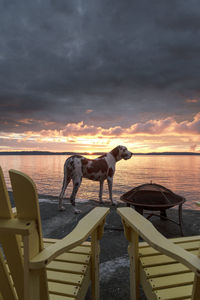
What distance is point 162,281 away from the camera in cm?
158

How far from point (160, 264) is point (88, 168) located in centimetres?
423

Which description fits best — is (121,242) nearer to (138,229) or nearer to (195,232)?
(195,232)

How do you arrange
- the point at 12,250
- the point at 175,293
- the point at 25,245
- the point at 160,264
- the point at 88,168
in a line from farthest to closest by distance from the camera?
the point at 88,168
the point at 160,264
the point at 175,293
the point at 12,250
the point at 25,245

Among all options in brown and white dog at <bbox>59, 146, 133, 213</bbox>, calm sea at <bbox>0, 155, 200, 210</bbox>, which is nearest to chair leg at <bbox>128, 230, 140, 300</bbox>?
brown and white dog at <bbox>59, 146, 133, 213</bbox>

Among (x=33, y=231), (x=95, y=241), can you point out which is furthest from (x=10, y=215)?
(x=95, y=241)

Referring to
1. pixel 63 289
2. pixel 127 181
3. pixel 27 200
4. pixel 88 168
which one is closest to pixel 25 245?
pixel 27 200

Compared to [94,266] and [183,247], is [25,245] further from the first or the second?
[183,247]

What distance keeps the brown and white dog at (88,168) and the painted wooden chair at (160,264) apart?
3527 millimetres

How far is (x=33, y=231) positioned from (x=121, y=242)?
2.86 metres

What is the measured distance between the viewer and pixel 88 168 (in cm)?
589

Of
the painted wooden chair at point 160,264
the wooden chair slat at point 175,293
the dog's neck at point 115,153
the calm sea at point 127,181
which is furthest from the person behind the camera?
the calm sea at point 127,181

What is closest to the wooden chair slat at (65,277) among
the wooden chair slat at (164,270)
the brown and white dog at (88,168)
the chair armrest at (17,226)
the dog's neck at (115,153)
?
the wooden chair slat at (164,270)

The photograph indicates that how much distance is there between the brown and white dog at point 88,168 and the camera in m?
5.61

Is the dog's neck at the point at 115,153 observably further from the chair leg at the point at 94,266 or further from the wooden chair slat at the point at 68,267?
the wooden chair slat at the point at 68,267
